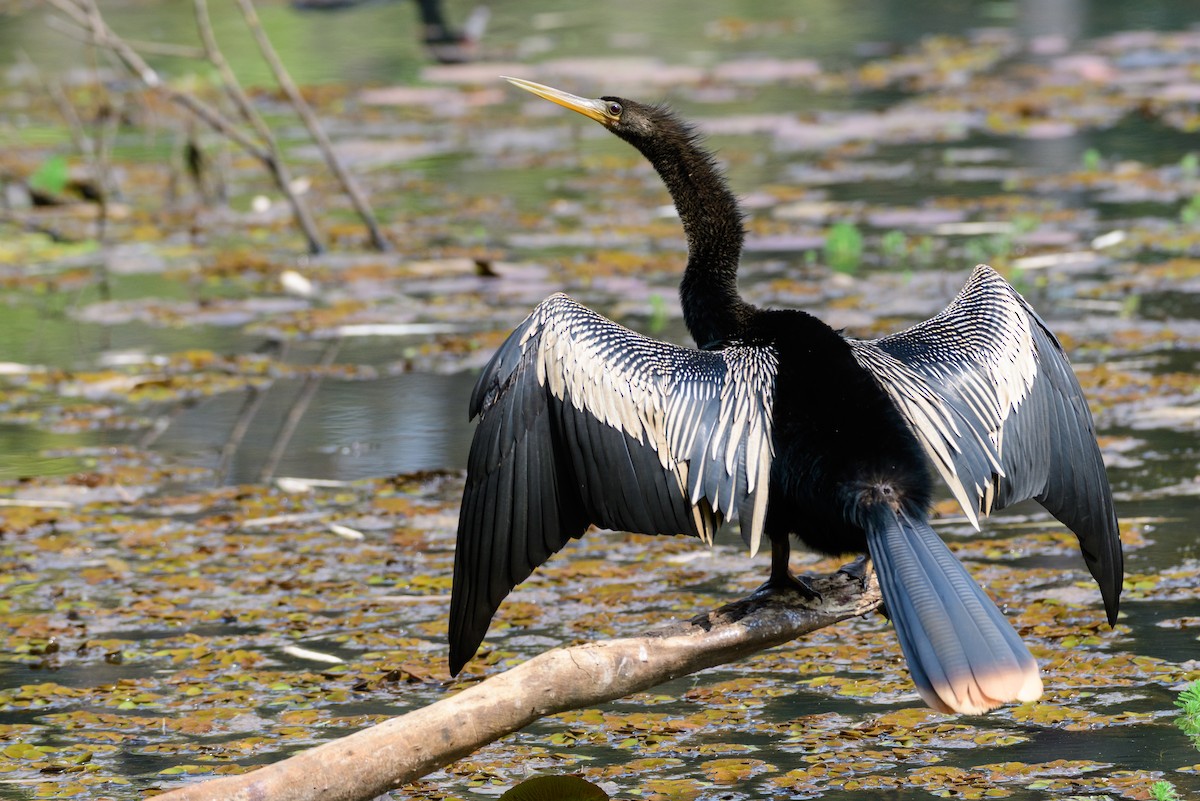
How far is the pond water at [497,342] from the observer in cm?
414

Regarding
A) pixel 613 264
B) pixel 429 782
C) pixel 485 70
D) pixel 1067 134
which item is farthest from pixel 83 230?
pixel 429 782

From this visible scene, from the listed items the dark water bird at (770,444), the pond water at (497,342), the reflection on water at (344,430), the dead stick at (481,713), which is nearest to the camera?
the dead stick at (481,713)

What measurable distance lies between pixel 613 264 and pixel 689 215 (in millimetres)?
4324

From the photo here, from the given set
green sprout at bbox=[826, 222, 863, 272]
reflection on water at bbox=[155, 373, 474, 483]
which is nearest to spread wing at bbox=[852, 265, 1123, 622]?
reflection on water at bbox=[155, 373, 474, 483]

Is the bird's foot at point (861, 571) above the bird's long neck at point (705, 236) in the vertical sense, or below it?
below

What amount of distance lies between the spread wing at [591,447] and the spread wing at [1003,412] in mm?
349

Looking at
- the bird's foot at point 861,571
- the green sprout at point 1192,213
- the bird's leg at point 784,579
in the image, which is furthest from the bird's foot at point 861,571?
the green sprout at point 1192,213

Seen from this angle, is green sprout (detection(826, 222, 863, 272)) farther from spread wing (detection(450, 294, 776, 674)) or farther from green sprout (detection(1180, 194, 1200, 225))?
spread wing (detection(450, 294, 776, 674))

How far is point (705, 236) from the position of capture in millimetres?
4508

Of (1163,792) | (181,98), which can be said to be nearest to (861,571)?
(1163,792)

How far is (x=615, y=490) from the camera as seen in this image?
3742mm

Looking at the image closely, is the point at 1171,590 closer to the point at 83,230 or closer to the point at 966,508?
the point at 966,508

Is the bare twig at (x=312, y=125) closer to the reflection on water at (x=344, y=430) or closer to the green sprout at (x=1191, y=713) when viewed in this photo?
the reflection on water at (x=344, y=430)

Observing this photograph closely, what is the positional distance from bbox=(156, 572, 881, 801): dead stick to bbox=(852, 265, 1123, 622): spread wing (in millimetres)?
606
